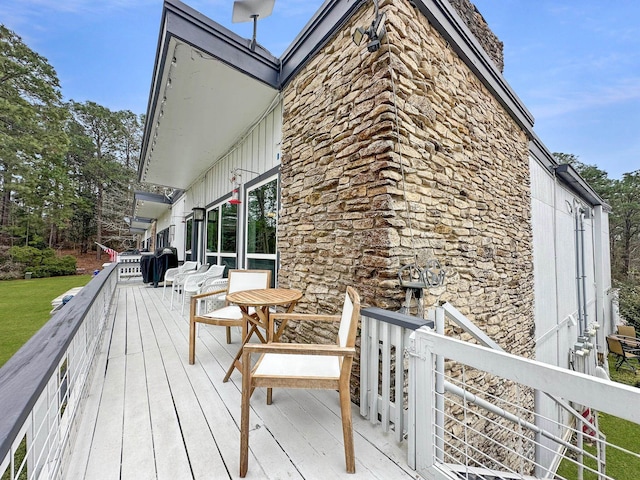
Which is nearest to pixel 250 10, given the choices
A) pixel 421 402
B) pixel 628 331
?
pixel 421 402

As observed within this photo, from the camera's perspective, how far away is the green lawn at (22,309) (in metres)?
5.87

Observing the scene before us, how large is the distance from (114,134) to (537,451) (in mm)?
31162

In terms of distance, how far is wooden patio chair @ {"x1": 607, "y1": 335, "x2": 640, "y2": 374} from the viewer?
960cm

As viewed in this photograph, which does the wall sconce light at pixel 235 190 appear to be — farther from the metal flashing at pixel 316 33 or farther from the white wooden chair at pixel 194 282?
the metal flashing at pixel 316 33

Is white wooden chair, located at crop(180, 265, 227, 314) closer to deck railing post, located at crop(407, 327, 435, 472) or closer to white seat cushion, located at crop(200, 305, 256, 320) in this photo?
white seat cushion, located at crop(200, 305, 256, 320)

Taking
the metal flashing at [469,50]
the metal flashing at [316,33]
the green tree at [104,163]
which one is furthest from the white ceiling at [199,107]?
the green tree at [104,163]

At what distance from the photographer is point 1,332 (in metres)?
6.45

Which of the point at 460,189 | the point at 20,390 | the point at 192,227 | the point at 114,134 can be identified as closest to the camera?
the point at 20,390

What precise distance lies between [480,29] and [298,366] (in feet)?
18.2

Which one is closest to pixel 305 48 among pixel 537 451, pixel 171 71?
pixel 171 71

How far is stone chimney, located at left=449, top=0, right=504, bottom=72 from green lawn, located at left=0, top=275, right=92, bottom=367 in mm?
9189

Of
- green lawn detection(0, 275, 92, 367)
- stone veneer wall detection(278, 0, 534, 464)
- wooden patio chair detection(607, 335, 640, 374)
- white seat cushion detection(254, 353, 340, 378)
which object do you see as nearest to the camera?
white seat cushion detection(254, 353, 340, 378)

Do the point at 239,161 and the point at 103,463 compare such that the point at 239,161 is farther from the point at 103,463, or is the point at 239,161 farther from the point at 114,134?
the point at 114,134

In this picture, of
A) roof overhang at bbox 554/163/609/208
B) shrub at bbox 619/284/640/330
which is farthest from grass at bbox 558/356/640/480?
shrub at bbox 619/284/640/330
